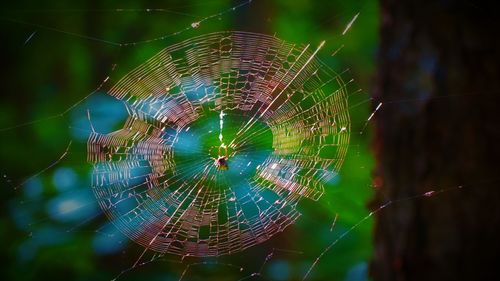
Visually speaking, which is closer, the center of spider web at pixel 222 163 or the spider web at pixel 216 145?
the spider web at pixel 216 145

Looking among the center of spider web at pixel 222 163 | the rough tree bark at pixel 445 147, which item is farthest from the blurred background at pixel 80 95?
the rough tree bark at pixel 445 147

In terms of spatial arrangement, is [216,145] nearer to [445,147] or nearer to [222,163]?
[222,163]

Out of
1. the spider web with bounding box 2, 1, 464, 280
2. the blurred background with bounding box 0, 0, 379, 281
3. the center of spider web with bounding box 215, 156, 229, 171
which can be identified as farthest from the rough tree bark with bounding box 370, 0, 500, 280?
the center of spider web with bounding box 215, 156, 229, 171

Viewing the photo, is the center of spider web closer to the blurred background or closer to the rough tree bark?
the blurred background

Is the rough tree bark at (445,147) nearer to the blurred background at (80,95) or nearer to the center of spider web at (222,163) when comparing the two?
the blurred background at (80,95)

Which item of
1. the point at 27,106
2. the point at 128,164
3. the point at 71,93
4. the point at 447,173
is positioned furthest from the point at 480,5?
the point at 27,106
